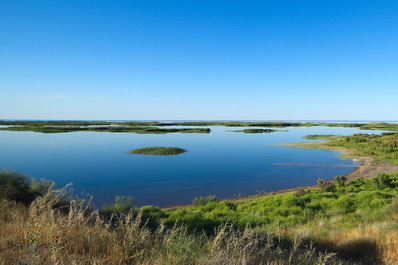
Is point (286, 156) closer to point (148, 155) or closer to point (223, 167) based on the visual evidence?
point (223, 167)

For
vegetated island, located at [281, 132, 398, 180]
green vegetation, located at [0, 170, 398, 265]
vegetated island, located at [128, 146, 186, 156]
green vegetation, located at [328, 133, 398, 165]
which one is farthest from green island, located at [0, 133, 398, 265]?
Result: vegetated island, located at [128, 146, 186, 156]

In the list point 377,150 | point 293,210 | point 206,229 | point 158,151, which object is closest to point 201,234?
point 206,229

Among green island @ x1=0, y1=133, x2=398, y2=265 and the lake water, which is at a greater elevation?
green island @ x1=0, y1=133, x2=398, y2=265

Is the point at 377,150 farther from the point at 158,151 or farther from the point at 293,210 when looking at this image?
the point at 158,151

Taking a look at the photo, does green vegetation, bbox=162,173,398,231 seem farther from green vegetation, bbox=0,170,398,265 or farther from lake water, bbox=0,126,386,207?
lake water, bbox=0,126,386,207

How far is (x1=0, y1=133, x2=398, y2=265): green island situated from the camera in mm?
3832

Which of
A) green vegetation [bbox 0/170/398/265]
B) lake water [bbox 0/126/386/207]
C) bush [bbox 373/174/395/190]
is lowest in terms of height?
lake water [bbox 0/126/386/207]

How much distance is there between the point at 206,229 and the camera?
35.2 ft

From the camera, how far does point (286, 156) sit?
39.0 m

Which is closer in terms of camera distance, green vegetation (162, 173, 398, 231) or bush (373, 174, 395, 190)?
green vegetation (162, 173, 398, 231)

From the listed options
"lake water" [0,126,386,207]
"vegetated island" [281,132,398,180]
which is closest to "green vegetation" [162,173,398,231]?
"lake water" [0,126,386,207]

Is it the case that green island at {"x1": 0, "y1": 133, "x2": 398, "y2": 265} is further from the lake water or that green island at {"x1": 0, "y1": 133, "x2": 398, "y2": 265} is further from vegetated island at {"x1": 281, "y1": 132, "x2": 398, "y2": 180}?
vegetated island at {"x1": 281, "y1": 132, "x2": 398, "y2": 180}

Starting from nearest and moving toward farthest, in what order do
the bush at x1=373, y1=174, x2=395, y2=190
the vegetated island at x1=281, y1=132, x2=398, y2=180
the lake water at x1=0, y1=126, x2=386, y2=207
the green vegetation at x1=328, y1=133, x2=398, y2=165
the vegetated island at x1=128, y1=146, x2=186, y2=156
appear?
the bush at x1=373, y1=174, x2=395, y2=190 → the lake water at x1=0, y1=126, x2=386, y2=207 → the vegetated island at x1=281, y1=132, x2=398, y2=180 → the green vegetation at x1=328, y1=133, x2=398, y2=165 → the vegetated island at x1=128, y1=146, x2=186, y2=156

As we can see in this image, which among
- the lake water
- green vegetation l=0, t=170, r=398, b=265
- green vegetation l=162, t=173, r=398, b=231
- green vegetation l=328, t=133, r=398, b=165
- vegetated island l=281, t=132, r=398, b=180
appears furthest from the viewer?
green vegetation l=328, t=133, r=398, b=165
